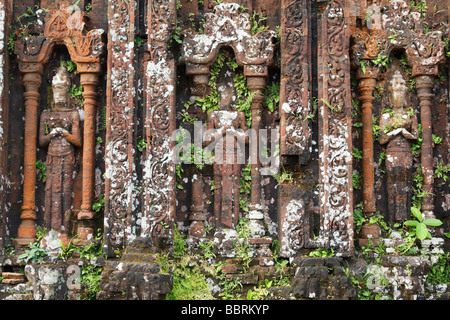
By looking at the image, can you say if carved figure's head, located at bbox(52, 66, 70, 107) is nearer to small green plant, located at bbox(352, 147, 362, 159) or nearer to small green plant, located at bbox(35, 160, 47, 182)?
small green plant, located at bbox(35, 160, 47, 182)

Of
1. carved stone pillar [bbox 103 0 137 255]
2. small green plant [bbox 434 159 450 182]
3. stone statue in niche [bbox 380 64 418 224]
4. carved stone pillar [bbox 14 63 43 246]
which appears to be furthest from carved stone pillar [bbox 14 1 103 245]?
small green plant [bbox 434 159 450 182]

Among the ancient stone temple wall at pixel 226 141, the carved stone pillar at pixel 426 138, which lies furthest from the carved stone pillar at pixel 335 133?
the carved stone pillar at pixel 426 138

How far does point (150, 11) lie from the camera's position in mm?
8922

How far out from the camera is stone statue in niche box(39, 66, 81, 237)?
8.95m

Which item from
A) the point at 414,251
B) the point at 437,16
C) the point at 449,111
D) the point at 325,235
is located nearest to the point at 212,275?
the point at 325,235

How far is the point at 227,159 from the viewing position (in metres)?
8.97

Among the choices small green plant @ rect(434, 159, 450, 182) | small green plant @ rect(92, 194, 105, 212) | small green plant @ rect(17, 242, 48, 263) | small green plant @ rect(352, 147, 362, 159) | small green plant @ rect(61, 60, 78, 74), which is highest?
small green plant @ rect(61, 60, 78, 74)

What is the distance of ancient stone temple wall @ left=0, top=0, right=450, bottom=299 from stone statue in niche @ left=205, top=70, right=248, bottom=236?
2cm

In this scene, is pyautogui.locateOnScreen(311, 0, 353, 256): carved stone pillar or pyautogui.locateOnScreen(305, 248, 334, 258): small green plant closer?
pyautogui.locateOnScreen(305, 248, 334, 258): small green plant

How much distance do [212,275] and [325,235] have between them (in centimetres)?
181

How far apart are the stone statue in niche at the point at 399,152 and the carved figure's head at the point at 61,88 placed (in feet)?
17.0

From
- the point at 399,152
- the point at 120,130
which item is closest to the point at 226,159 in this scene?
the point at 120,130

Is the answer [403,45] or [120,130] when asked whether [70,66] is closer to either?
[120,130]

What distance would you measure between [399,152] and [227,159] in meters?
2.77
